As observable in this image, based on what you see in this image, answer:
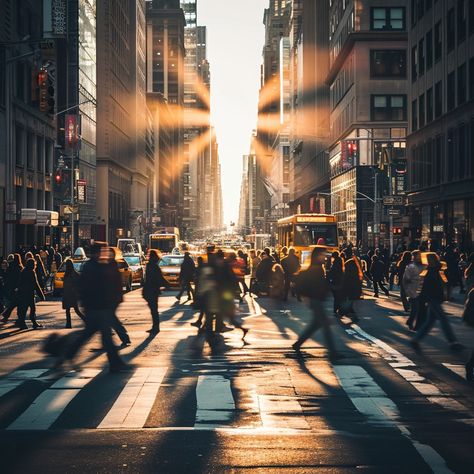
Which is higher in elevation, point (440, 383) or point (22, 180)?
point (22, 180)

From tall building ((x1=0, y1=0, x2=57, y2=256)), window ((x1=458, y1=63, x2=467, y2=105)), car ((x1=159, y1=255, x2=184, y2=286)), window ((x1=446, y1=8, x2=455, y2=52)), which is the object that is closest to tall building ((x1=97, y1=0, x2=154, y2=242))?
tall building ((x1=0, y1=0, x2=57, y2=256))

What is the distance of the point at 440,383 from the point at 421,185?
49478 millimetres

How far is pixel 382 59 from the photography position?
81438 mm

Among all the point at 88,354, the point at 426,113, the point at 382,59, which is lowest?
the point at 88,354

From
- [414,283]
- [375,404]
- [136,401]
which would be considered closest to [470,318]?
[375,404]

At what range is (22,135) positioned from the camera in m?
55.9

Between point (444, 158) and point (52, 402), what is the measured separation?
150 feet

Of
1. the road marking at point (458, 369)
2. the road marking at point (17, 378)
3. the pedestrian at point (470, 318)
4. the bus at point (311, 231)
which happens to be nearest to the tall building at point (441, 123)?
the bus at point (311, 231)

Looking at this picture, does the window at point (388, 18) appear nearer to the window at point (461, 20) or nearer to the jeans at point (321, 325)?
the window at point (461, 20)

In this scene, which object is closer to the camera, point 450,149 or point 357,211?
point 450,149

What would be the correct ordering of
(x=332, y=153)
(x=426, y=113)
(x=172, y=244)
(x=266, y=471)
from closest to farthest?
(x=266, y=471)
(x=426, y=113)
(x=172, y=244)
(x=332, y=153)

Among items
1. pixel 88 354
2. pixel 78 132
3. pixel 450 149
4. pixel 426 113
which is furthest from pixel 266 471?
pixel 78 132

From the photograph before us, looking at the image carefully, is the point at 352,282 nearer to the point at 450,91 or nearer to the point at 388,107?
the point at 450,91

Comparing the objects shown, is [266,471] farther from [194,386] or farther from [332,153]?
[332,153]
